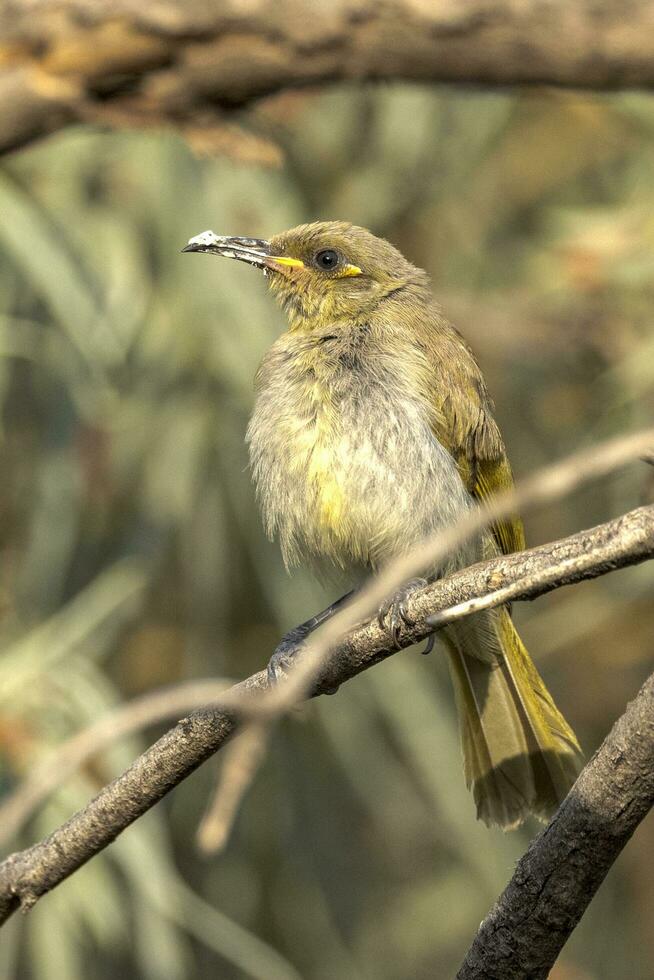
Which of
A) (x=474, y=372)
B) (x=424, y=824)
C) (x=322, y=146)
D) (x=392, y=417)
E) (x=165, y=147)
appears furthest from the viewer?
(x=424, y=824)

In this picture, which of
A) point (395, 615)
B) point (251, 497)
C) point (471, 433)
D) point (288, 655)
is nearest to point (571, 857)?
point (395, 615)

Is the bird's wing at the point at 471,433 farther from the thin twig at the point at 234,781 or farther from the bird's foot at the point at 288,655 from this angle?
the thin twig at the point at 234,781

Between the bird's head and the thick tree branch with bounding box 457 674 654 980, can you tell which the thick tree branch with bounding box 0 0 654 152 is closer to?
the bird's head

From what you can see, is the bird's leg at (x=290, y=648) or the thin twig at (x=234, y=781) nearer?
the thin twig at (x=234, y=781)

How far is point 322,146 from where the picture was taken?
5.57m

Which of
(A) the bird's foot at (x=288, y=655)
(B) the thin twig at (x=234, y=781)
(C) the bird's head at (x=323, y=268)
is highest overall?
(C) the bird's head at (x=323, y=268)

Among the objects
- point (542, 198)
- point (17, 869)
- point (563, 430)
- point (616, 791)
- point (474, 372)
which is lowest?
point (616, 791)

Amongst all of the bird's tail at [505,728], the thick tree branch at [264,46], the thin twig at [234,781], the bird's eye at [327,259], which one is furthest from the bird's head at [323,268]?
the thin twig at [234,781]

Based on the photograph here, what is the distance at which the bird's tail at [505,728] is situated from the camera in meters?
3.14

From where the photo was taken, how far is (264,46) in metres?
3.70

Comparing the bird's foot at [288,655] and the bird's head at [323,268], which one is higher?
the bird's head at [323,268]

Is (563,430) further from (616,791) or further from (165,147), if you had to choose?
(616,791)

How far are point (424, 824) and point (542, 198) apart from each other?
2615mm

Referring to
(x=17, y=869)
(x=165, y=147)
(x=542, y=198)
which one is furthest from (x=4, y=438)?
(x=17, y=869)
